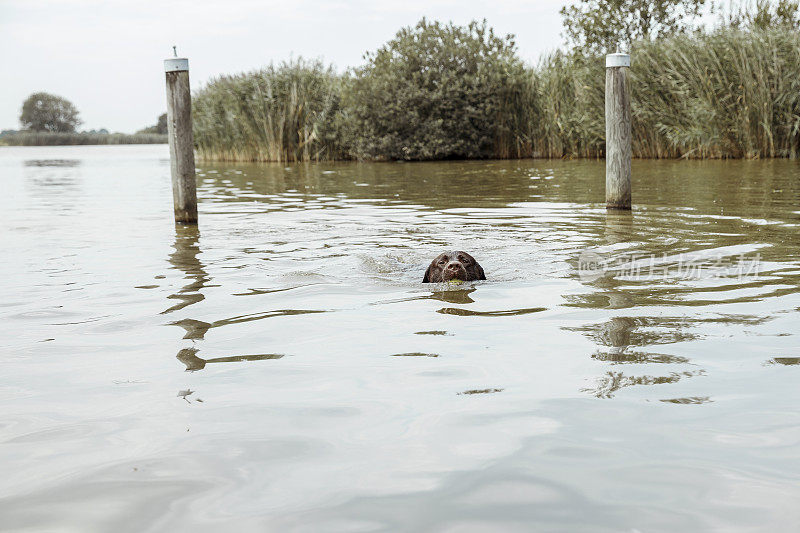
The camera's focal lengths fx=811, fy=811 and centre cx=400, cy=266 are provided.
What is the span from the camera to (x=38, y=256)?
7246mm

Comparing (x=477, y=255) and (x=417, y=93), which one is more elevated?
(x=417, y=93)

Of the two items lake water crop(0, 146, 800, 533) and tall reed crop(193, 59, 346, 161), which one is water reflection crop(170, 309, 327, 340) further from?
tall reed crop(193, 59, 346, 161)

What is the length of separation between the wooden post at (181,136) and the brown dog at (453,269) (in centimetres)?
456

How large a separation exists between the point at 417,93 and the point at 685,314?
20.6m

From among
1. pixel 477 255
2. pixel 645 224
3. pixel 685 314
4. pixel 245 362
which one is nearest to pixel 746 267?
pixel 685 314

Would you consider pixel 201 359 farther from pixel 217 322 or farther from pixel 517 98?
pixel 517 98

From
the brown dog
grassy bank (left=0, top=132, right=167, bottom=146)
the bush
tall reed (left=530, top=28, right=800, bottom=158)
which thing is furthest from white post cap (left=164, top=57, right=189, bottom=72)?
grassy bank (left=0, top=132, right=167, bottom=146)

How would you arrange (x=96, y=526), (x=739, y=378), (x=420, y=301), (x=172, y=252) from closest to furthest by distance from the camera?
1. (x=96, y=526)
2. (x=739, y=378)
3. (x=420, y=301)
4. (x=172, y=252)

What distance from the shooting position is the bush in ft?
79.9

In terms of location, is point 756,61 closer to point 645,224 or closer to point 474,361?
point 645,224

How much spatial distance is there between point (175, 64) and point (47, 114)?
67.0 meters

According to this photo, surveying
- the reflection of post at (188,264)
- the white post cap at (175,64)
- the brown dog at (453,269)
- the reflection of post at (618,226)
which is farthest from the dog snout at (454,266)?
the white post cap at (175,64)

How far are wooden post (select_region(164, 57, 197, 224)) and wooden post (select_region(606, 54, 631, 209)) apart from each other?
15.8 ft

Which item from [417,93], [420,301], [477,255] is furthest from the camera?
[417,93]
